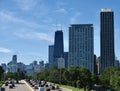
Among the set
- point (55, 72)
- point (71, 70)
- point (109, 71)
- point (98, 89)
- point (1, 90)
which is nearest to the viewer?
point (98, 89)

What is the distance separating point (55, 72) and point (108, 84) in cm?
4288

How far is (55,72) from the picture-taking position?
186250 mm

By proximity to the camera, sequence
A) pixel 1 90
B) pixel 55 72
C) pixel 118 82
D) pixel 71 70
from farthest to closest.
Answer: pixel 55 72 → pixel 71 70 → pixel 118 82 → pixel 1 90

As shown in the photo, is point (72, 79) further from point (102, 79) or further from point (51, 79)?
point (51, 79)

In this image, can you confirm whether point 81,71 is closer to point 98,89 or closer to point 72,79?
point 72,79

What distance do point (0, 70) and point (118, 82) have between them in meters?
90.8

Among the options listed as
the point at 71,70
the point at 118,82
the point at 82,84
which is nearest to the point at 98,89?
the point at 118,82

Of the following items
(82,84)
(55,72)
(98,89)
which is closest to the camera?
(98,89)

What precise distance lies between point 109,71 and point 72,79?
22.2 m

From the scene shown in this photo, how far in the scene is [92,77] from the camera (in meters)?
149

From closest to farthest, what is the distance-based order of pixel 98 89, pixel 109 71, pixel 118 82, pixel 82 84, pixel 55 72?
Result: pixel 98 89, pixel 118 82, pixel 82 84, pixel 109 71, pixel 55 72

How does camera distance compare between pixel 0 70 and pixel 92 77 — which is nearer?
pixel 92 77

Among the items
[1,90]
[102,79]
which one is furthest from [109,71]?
[1,90]

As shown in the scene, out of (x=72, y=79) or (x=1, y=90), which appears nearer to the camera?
(x=1, y=90)
